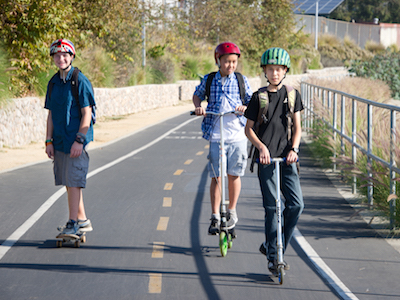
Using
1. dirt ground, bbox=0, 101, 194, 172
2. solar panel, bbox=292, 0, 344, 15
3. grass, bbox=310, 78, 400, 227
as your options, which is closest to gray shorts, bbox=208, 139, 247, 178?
grass, bbox=310, 78, 400, 227

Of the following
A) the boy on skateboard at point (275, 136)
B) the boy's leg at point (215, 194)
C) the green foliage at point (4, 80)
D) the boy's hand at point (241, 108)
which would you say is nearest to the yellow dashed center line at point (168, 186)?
the boy's leg at point (215, 194)

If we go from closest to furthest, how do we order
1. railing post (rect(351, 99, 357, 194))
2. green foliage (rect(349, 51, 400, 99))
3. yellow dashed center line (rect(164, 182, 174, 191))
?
railing post (rect(351, 99, 357, 194)), yellow dashed center line (rect(164, 182, 174, 191)), green foliage (rect(349, 51, 400, 99))

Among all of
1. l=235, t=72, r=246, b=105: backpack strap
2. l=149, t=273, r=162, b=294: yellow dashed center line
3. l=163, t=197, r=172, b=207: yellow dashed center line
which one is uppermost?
l=235, t=72, r=246, b=105: backpack strap

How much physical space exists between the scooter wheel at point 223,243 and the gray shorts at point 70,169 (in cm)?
157

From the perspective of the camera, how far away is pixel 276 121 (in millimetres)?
5512

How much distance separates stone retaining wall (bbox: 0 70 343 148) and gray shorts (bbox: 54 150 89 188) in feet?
28.0

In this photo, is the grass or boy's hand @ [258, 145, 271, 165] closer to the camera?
boy's hand @ [258, 145, 271, 165]

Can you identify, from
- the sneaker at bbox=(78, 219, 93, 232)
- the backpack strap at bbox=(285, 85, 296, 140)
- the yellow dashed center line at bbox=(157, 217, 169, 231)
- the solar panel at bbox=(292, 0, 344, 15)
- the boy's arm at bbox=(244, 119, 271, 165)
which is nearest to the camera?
the boy's arm at bbox=(244, 119, 271, 165)

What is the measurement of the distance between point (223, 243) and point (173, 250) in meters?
0.62

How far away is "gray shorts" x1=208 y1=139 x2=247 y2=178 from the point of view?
6.45 m

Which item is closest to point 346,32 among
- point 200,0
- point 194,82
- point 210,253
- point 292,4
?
point 292,4

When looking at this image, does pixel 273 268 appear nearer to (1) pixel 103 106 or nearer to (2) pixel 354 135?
(2) pixel 354 135

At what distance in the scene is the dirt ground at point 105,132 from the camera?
13.4 meters

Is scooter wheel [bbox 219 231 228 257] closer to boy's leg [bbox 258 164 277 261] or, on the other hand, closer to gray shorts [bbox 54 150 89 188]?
boy's leg [bbox 258 164 277 261]
